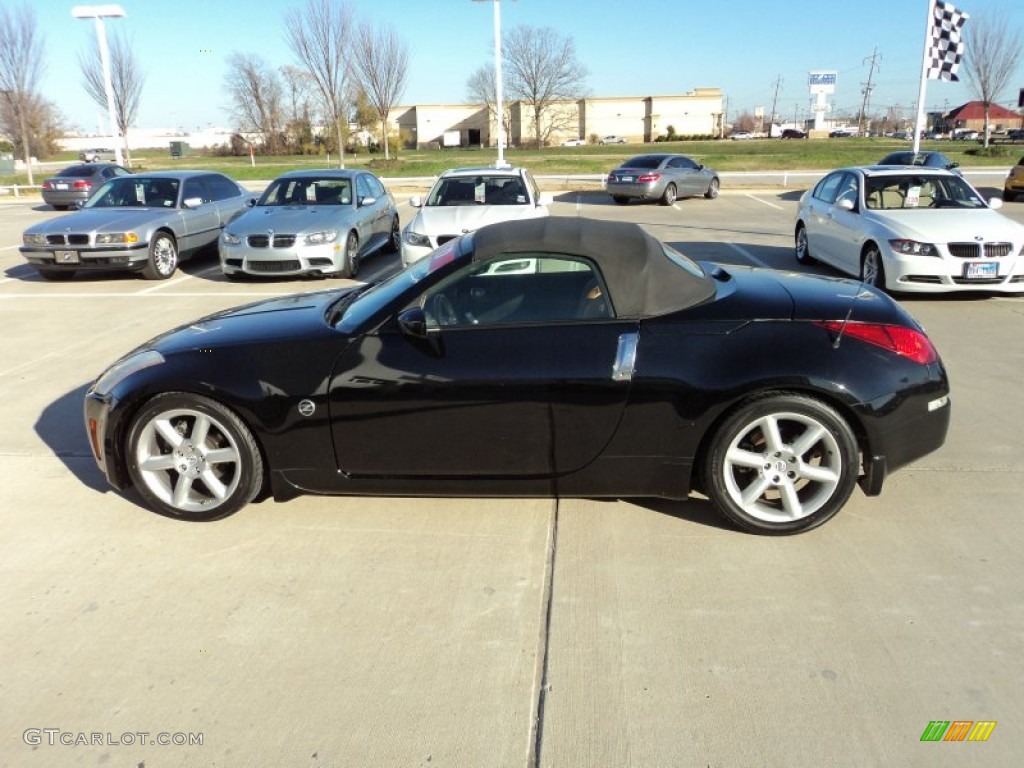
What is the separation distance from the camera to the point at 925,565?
3273mm

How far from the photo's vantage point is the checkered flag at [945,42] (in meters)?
17.4

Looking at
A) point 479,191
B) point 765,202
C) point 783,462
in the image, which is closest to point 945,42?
point 765,202

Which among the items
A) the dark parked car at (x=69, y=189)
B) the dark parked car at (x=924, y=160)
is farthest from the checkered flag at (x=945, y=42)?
the dark parked car at (x=69, y=189)

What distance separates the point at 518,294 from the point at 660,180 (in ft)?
64.6

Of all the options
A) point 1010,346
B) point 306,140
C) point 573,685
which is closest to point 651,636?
point 573,685

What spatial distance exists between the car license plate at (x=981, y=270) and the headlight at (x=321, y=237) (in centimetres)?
736

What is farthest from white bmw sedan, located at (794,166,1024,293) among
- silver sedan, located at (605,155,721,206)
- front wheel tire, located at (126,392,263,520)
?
silver sedan, located at (605,155,721,206)

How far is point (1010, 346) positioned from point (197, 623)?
6749 mm

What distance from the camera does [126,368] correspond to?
12.7ft

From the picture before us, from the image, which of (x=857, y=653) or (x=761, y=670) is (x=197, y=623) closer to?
(x=761, y=670)

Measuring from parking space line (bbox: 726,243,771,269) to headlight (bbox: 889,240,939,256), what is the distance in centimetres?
281

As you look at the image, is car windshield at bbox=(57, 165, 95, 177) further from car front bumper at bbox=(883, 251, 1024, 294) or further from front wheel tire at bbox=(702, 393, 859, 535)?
front wheel tire at bbox=(702, 393, 859, 535)

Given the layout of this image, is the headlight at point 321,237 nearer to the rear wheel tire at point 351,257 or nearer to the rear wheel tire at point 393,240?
the rear wheel tire at point 351,257

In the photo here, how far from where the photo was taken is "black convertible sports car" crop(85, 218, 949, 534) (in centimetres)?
345
